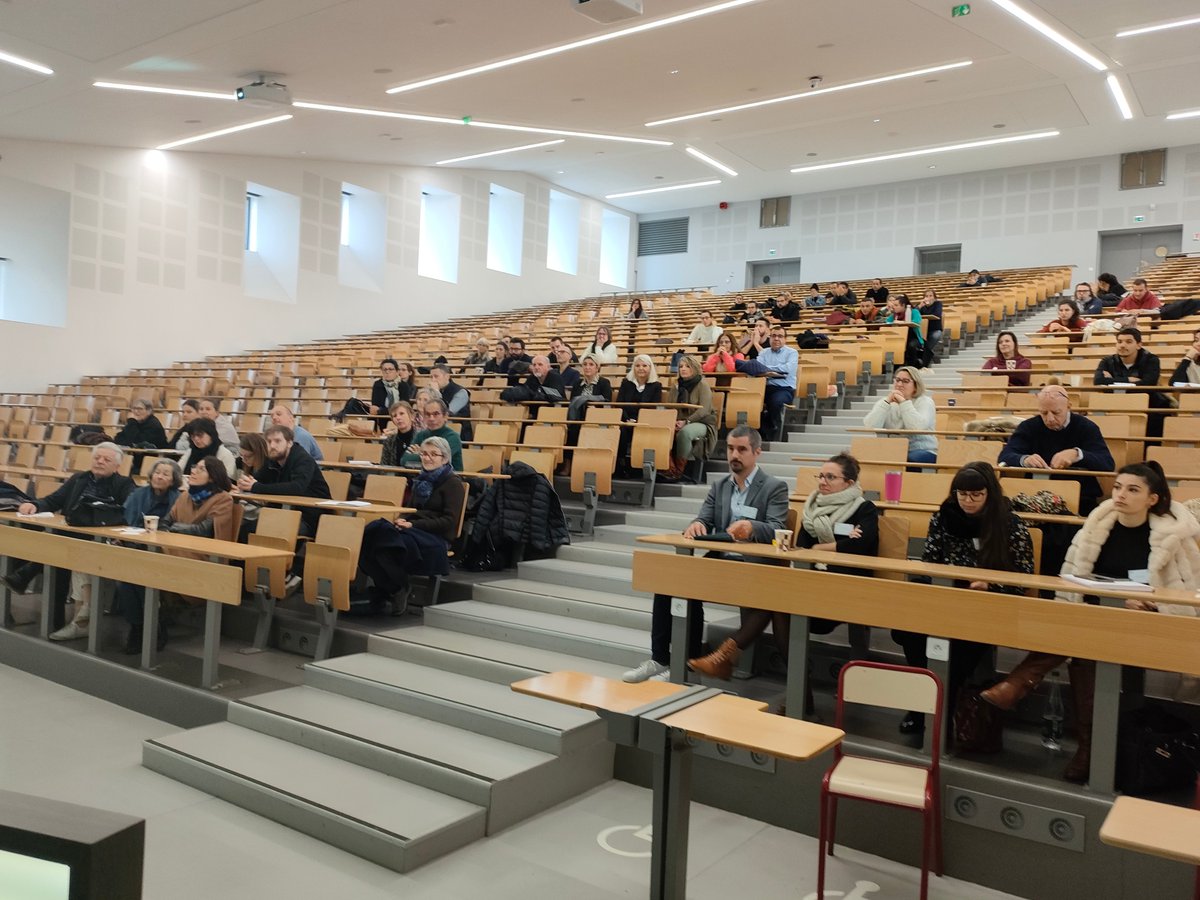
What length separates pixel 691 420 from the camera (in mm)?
5828

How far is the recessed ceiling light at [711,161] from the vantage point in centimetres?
1418

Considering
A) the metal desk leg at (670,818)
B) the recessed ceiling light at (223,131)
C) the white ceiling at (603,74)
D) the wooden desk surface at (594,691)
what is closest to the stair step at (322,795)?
the wooden desk surface at (594,691)

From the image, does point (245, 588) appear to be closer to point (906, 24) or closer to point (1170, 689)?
point (1170, 689)

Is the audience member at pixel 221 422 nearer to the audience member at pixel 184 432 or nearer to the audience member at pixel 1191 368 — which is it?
the audience member at pixel 184 432

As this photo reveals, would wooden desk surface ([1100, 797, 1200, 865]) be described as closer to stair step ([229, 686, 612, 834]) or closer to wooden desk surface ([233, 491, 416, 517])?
stair step ([229, 686, 612, 834])

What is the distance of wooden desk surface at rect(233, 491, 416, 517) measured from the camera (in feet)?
14.1

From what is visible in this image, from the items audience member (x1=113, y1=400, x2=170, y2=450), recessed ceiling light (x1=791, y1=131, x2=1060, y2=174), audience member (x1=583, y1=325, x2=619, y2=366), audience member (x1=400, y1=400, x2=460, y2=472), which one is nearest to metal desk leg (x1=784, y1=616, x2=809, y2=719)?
audience member (x1=400, y1=400, x2=460, y2=472)

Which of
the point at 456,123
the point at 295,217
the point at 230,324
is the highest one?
the point at 456,123

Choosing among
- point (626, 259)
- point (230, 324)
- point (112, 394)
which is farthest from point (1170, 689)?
point (626, 259)

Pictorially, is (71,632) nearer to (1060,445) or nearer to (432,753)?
(432,753)

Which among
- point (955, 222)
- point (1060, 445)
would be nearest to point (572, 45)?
point (1060, 445)

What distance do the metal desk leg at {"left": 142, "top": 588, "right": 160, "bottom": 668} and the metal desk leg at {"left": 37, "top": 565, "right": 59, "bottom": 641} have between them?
2.78 ft

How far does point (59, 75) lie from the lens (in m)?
8.27

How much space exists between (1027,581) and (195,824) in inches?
103
